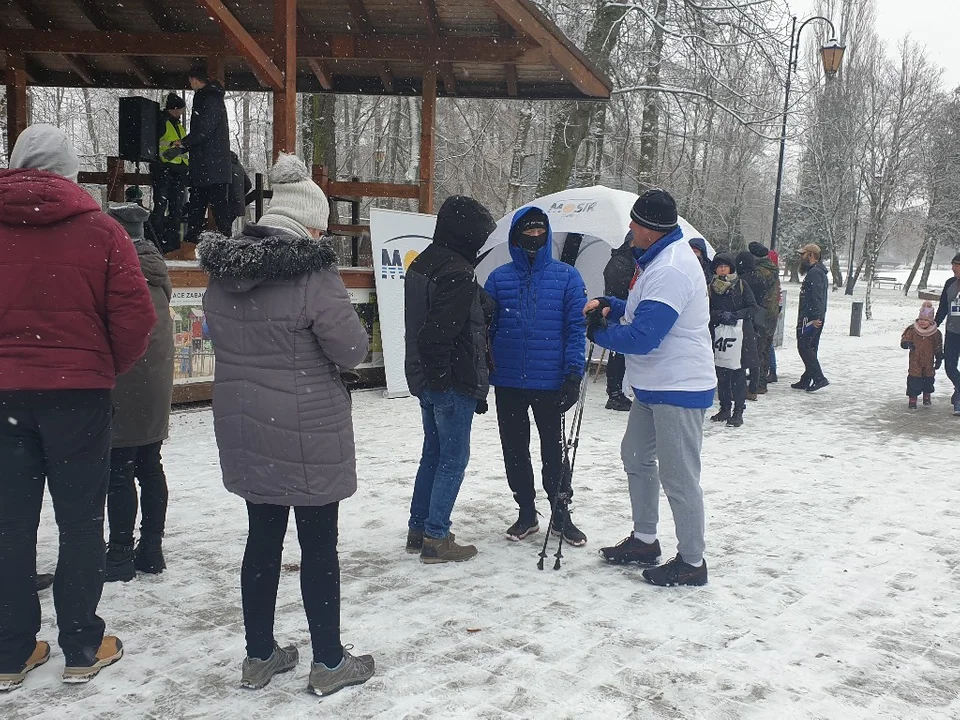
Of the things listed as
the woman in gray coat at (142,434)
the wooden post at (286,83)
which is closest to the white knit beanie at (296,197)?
the woman in gray coat at (142,434)

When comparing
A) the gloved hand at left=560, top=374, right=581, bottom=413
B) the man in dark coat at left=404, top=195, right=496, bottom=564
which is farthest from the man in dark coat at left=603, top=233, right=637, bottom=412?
the man in dark coat at left=404, top=195, right=496, bottom=564

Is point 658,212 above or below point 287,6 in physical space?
below

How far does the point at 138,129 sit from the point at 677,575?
8.06m

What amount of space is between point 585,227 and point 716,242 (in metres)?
28.4

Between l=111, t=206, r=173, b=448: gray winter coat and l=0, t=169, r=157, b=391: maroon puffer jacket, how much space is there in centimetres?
84

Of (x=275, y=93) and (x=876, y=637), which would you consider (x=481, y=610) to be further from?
(x=275, y=93)

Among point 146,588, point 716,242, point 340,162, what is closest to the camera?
point 146,588

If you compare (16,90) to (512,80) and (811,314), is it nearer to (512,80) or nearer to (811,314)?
(512,80)

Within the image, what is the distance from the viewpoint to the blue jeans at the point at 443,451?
Result: 4477 millimetres

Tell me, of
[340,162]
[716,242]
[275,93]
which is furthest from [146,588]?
[716,242]

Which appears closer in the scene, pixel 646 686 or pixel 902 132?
pixel 646 686

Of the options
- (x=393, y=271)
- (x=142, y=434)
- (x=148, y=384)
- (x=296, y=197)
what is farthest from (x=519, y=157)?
(x=296, y=197)

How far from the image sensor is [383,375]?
10203 millimetres

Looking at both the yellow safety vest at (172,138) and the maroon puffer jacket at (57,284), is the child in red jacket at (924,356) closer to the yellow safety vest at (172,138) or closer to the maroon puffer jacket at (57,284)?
the yellow safety vest at (172,138)
